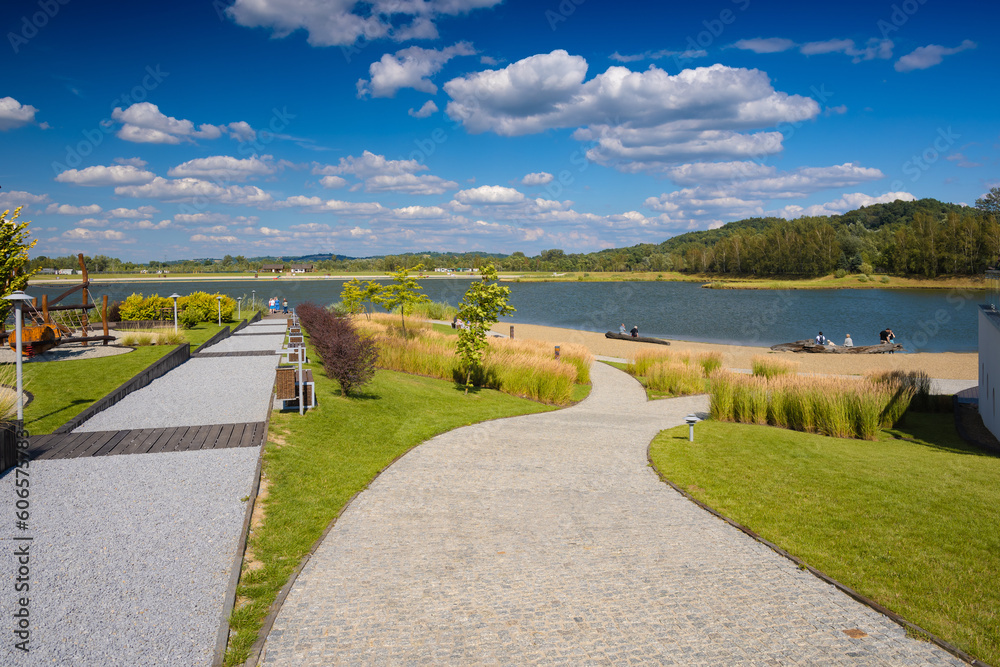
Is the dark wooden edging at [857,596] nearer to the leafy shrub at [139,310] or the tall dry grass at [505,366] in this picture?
the tall dry grass at [505,366]

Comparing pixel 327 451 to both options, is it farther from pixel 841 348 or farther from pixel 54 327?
pixel 841 348

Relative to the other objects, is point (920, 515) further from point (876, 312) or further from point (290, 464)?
point (876, 312)

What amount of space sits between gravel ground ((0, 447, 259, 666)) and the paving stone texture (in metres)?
0.86

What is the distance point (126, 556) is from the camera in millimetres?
5406

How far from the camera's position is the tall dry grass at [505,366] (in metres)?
17.4

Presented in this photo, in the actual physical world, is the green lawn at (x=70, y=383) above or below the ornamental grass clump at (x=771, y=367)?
above

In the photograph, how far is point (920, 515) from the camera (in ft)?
22.9

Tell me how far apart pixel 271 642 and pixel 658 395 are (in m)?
15.9

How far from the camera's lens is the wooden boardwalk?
8.42 meters

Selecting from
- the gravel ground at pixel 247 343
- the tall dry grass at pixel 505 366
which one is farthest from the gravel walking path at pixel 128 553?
the gravel ground at pixel 247 343

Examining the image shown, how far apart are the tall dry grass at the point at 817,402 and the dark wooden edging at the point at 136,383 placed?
1421 cm

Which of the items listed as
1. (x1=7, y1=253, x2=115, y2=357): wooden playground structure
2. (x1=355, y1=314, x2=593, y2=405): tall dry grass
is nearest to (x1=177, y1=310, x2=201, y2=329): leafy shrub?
(x1=7, y1=253, x2=115, y2=357): wooden playground structure

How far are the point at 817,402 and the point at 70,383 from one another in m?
17.7

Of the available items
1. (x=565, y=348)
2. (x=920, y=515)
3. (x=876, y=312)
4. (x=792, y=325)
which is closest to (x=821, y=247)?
(x=876, y=312)
